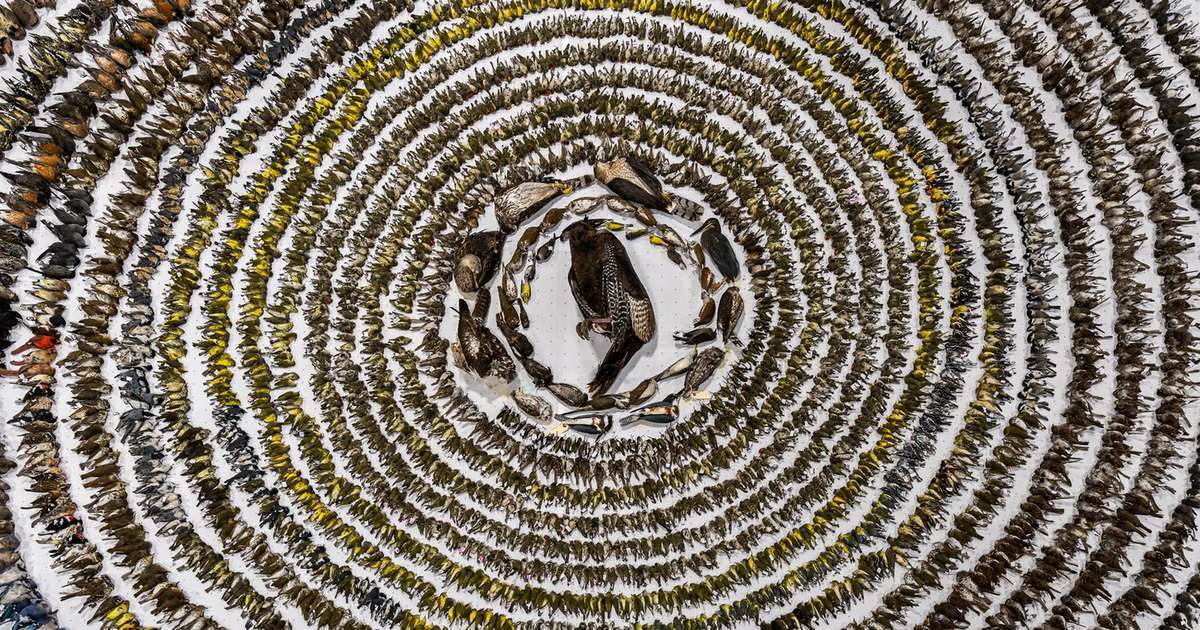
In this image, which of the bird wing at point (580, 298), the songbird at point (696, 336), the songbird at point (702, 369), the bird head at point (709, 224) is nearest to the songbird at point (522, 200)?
the bird wing at point (580, 298)

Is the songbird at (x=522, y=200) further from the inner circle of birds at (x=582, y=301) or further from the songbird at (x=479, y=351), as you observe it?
the songbird at (x=479, y=351)

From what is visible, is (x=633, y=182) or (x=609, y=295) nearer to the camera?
(x=609, y=295)

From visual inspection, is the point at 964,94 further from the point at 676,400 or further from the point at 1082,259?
the point at 676,400

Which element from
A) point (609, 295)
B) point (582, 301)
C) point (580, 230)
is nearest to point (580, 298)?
point (582, 301)

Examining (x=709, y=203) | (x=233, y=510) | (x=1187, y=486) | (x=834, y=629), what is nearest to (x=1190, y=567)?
(x=1187, y=486)

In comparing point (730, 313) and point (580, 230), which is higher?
point (580, 230)

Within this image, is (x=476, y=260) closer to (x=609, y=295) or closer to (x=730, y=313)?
(x=609, y=295)

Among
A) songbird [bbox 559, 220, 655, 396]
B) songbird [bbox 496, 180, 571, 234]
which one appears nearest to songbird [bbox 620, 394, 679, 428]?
songbird [bbox 559, 220, 655, 396]
